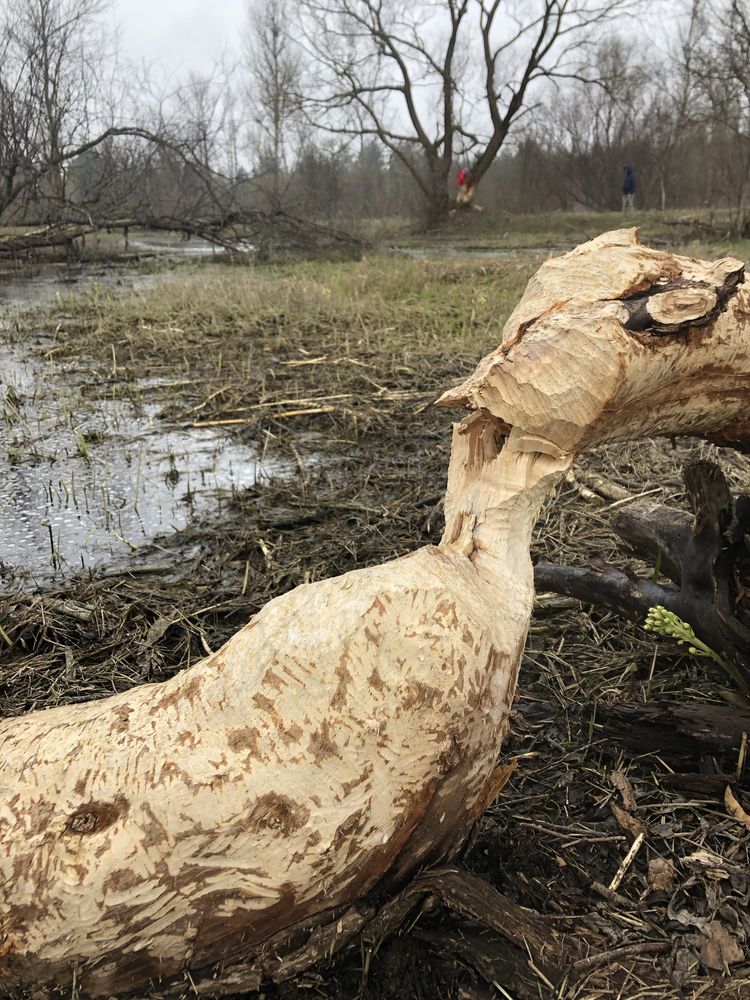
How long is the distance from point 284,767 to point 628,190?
87.5ft

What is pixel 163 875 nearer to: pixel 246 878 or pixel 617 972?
pixel 246 878

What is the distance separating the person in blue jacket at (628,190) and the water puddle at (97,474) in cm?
2227

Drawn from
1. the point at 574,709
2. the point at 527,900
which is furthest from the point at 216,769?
the point at 574,709

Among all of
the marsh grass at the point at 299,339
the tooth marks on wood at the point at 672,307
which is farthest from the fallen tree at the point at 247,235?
the tooth marks on wood at the point at 672,307

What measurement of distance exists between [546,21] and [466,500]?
26386mm

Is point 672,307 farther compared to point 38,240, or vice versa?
point 38,240

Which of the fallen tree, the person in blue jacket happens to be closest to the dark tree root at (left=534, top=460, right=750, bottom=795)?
the fallen tree

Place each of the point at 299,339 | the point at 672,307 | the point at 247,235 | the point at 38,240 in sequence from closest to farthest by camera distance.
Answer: the point at 672,307
the point at 299,339
the point at 38,240
the point at 247,235

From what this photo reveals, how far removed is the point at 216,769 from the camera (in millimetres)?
1273

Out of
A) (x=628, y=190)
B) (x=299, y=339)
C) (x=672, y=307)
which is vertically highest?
(x=628, y=190)

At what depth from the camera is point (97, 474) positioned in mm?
4004

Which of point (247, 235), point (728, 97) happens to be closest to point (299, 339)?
point (247, 235)

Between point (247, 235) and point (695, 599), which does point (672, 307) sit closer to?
point (695, 599)

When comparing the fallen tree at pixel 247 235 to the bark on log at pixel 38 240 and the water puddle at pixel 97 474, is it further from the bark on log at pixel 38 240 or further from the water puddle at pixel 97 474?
the water puddle at pixel 97 474
